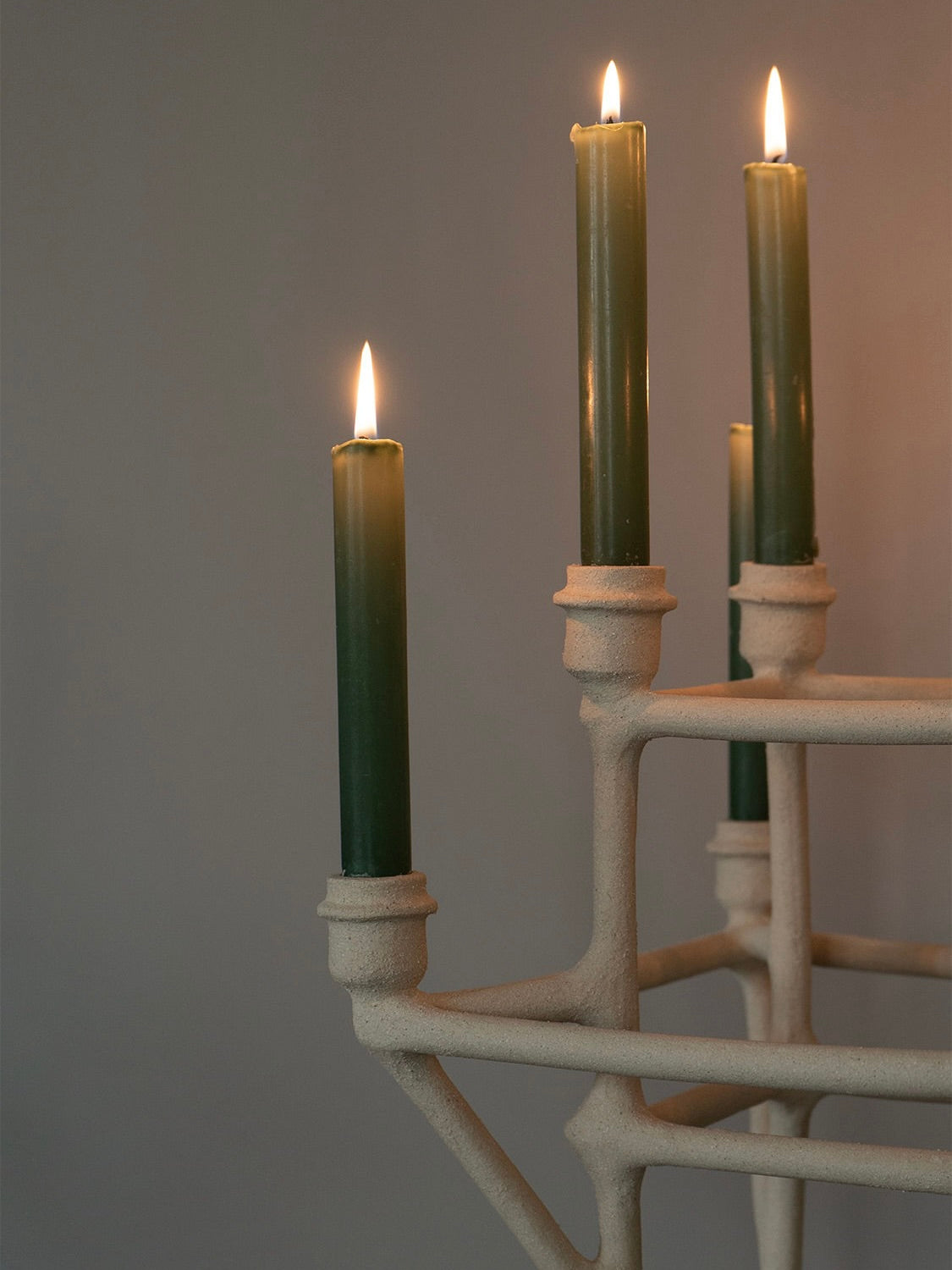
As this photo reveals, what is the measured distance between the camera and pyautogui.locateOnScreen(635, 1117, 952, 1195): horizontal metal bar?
0.33 metres

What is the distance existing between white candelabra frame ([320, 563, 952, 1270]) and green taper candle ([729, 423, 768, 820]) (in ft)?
0.27

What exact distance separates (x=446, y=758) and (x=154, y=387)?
229 millimetres

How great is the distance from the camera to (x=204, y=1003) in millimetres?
683

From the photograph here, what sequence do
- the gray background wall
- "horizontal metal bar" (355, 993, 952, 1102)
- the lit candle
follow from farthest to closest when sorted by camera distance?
the gray background wall, the lit candle, "horizontal metal bar" (355, 993, 952, 1102)

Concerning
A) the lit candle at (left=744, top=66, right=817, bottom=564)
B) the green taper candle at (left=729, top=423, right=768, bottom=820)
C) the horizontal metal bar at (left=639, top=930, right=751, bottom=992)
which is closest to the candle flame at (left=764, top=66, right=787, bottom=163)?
the lit candle at (left=744, top=66, right=817, bottom=564)

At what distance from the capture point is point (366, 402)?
38cm

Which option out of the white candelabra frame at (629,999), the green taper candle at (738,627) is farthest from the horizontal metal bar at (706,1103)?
the green taper candle at (738,627)

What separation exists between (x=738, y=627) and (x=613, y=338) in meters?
0.20

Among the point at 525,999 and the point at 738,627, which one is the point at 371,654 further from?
the point at 738,627

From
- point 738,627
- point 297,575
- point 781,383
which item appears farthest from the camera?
point 297,575

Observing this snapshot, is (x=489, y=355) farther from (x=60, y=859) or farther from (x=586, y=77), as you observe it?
(x=60, y=859)

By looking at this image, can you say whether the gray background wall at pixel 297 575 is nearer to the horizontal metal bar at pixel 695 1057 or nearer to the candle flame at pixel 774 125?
the candle flame at pixel 774 125

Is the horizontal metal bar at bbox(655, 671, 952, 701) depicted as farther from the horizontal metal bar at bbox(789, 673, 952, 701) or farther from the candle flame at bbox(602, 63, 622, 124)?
the candle flame at bbox(602, 63, 622, 124)

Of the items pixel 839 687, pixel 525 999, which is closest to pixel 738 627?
pixel 839 687
